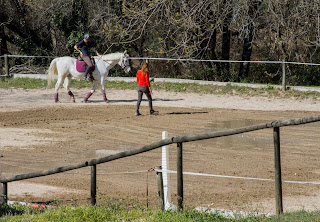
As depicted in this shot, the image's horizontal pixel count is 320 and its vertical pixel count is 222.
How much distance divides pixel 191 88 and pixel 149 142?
10.4 m

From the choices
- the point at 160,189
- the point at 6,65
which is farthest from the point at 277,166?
the point at 6,65

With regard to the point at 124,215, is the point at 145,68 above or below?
above

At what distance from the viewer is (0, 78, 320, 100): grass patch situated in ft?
76.0

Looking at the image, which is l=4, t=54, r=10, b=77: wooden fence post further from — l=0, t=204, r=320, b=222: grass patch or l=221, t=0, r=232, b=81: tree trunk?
l=0, t=204, r=320, b=222: grass patch

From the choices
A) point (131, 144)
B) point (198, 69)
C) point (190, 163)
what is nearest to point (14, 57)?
point (198, 69)

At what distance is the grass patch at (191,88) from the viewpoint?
2317 cm

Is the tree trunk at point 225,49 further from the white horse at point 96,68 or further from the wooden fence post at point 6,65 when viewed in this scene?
the wooden fence post at point 6,65

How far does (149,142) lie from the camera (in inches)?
598

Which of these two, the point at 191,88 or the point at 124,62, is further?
the point at 191,88

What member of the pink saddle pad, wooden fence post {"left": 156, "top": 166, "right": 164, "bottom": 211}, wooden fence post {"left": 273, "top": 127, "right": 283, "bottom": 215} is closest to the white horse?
the pink saddle pad

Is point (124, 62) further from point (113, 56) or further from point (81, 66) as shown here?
point (81, 66)

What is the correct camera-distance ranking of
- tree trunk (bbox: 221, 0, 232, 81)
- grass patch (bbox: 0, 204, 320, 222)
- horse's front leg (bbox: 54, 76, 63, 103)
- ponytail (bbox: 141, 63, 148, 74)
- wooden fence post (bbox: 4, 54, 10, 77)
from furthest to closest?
wooden fence post (bbox: 4, 54, 10, 77), tree trunk (bbox: 221, 0, 232, 81), horse's front leg (bbox: 54, 76, 63, 103), ponytail (bbox: 141, 63, 148, 74), grass patch (bbox: 0, 204, 320, 222)

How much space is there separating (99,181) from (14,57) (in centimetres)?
2107

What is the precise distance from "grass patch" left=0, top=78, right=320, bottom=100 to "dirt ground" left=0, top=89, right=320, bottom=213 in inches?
25.5
